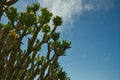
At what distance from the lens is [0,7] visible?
8094mm

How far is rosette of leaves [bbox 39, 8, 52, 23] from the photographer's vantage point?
28.8 ft

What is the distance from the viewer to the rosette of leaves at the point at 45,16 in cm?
879

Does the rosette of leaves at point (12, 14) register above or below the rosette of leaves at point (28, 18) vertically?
above

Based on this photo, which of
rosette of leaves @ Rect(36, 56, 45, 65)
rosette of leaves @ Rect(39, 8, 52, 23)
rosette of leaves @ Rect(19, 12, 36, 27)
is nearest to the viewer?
rosette of leaves @ Rect(19, 12, 36, 27)

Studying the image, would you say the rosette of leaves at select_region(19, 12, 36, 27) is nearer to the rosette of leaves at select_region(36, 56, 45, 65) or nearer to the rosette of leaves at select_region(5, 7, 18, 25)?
Result: the rosette of leaves at select_region(5, 7, 18, 25)

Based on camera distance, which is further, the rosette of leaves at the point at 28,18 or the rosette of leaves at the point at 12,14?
the rosette of leaves at the point at 12,14

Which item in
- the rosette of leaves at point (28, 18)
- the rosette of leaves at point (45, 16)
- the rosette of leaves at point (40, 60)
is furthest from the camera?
the rosette of leaves at point (40, 60)

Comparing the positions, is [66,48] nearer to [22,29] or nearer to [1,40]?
[22,29]

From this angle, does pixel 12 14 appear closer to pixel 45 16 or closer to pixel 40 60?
pixel 45 16

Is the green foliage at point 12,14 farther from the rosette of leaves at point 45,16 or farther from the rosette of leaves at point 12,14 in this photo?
the rosette of leaves at point 45,16

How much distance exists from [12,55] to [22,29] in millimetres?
1384

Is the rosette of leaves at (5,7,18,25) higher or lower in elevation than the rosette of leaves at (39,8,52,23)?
lower

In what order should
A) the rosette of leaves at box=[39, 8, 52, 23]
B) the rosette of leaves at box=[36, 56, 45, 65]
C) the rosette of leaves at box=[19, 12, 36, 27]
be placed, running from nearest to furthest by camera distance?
the rosette of leaves at box=[19, 12, 36, 27] < the rosette of leaves at box=[39, 8, 52, 23] < the rosette of leaves at box=[36, 56, 45, 65]

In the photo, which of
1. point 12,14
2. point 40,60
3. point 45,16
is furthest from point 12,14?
point 40,60
